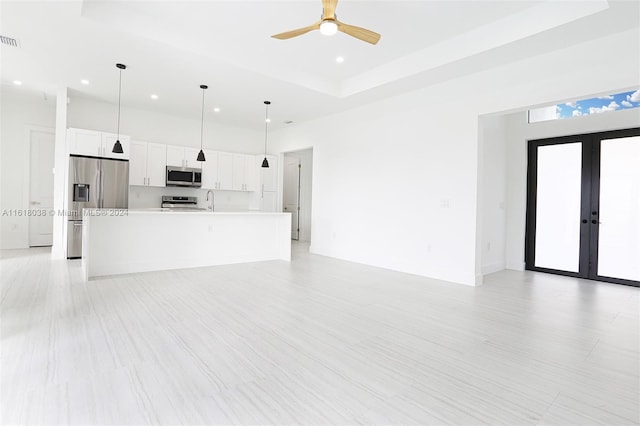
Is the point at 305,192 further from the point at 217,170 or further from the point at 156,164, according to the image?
the point at 156,164

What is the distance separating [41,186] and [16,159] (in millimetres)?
663

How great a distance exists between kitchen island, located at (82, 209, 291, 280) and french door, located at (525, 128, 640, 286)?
4.60 m

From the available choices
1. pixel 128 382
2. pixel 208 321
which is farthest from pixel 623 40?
pixel 128 382

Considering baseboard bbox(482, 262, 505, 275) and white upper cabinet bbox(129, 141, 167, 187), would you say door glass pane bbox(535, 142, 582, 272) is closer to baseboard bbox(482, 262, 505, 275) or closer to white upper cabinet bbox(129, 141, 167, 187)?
baseboard bbox(482, 262, 505, 275)

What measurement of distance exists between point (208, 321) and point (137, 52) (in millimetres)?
3468

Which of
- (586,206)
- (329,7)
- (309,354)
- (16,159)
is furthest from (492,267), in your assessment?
(16,159)

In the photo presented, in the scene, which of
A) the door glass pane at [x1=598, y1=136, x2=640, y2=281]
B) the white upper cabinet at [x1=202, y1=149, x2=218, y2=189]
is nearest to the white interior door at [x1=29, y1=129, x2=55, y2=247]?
the white upper cabinet at [x1=202, y1=149, x2=218, y2=189]

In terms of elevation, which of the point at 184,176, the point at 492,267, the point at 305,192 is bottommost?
the point at 492,267

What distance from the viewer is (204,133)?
7863 millimetres

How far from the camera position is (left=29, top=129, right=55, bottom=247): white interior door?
22.9 feet

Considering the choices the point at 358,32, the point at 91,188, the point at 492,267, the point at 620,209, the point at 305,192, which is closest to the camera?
the point at 358,32

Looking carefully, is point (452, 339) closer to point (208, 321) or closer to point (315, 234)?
point (208, 321)

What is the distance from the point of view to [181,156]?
23.6 ft

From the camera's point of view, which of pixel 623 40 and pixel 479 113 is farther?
pixel 479 113
